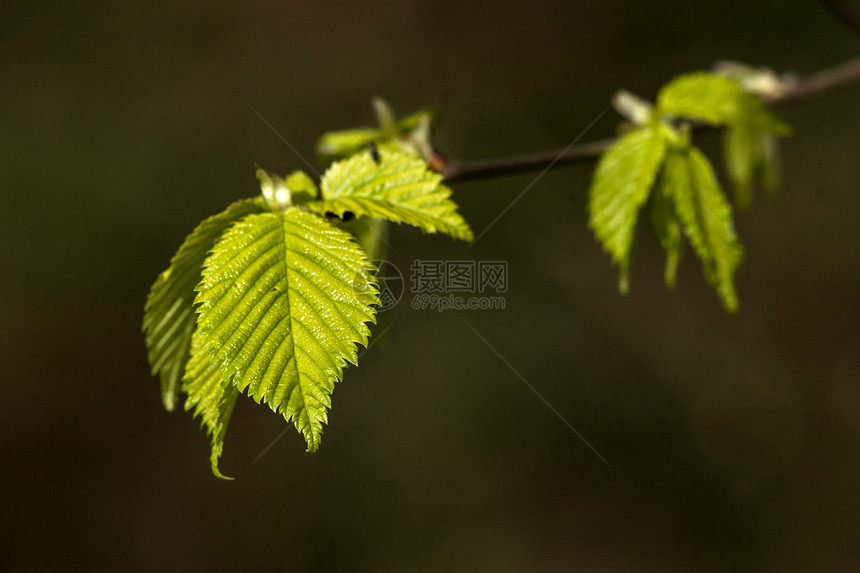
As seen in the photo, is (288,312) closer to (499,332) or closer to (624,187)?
(624,187)

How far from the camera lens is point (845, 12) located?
3.32 feet

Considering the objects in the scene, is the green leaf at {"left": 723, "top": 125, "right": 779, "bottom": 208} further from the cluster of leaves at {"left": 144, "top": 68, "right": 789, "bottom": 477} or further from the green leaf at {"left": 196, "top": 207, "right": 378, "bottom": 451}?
the green leaf at {"left": 196, "top": 207, "right": 378, "bottom": 451}

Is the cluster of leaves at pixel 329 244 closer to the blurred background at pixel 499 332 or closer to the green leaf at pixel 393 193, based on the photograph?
the green leaf at pixel 393 193

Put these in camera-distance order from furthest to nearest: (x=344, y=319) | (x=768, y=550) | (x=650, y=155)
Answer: (x=768, y=550)
(x=650, y=155)
(x=344, y=319)

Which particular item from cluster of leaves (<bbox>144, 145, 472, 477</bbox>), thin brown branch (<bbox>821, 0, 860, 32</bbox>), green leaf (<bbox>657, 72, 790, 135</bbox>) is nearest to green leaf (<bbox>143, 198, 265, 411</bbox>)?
cluster of leaves (<bbox>144, 145, 472, 477</bbox>)

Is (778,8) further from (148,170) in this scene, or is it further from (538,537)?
(148,170)

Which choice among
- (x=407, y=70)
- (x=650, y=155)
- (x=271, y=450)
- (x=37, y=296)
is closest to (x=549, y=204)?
(x=407, y=70)

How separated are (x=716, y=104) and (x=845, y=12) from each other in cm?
25

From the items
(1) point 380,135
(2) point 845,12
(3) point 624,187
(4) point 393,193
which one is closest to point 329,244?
(4) point 393,193

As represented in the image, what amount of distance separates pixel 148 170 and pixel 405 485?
2.05m

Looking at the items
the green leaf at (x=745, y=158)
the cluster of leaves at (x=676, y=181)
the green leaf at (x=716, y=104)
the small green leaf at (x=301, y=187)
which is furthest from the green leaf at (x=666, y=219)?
the small green leaf at (x=301, y=187)

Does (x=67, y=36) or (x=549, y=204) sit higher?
(x=67, y=36)

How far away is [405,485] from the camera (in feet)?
10.1

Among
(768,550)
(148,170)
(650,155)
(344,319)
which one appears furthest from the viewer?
(148,170)
